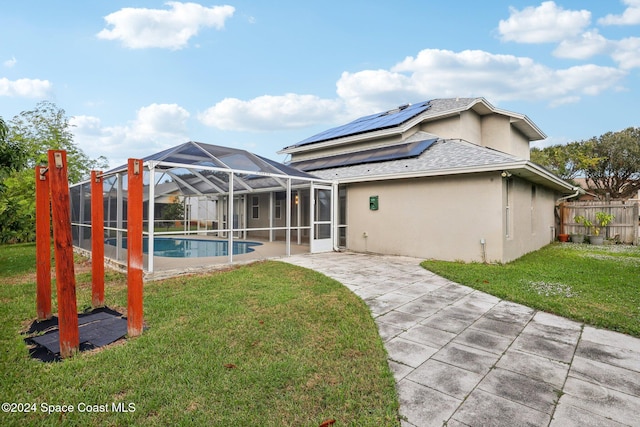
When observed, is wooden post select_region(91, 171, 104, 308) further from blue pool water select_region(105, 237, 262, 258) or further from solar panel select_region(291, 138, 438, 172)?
solar panel select_region(291, 138, 438, 172)

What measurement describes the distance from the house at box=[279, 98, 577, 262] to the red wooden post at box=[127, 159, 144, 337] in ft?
24.1

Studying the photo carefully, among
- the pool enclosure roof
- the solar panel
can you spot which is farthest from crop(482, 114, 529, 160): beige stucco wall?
the pool enclosure roof

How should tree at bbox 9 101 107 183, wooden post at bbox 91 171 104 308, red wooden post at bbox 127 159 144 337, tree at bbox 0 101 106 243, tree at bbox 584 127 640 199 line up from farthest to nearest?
tree at bbox 584 127 640 199 < tree at bbox 9 101 107 183 < tree at bbox 0 101 106 243 < wooden post at bbox 91 171 104 308 < red wooden post at bbox 127 159 144 337

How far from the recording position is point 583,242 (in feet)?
45.1

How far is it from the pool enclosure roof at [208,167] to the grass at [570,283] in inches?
199

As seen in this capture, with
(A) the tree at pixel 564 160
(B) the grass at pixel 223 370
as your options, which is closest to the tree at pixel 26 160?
(B) the grass at pixel 223 370

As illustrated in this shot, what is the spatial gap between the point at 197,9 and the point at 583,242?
18.0m

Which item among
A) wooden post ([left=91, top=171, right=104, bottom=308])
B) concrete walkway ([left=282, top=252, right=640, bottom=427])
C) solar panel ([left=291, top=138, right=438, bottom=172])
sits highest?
solar panel ([left=291, top=138, right=438, bottom=172])

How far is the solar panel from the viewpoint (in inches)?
441

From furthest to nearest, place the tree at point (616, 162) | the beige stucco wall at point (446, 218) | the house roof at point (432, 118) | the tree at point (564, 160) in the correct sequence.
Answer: the tree at point (564, 160)
the tree at point (616, 162)
the house roof at point (432, 118)
the beige stucco wall at point (446, 218)

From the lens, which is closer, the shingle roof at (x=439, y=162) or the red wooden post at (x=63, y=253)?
the red wooden post at (x=63, y=253)

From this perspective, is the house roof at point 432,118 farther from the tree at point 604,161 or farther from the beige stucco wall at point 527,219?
the tree at point 604,161

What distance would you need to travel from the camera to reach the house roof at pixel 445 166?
8023 millimetres

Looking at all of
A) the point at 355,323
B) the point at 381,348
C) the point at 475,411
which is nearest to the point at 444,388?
the point at 475,411
